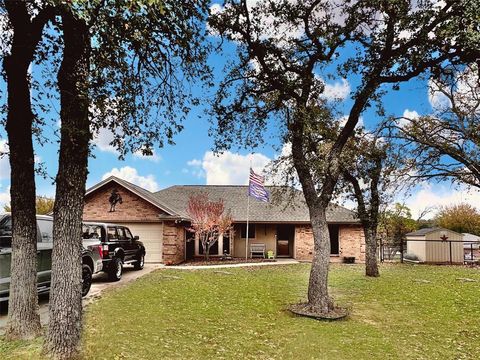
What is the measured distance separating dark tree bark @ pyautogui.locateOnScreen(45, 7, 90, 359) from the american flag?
15266 mm

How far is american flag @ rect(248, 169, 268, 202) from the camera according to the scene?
21.5 m

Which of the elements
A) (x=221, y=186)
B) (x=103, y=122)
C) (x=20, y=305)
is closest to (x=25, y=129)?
(x=103, y=122)

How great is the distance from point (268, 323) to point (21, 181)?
608cm

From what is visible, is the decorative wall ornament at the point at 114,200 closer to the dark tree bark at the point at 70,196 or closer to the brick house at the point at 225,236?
the brick house at the point at 225,236

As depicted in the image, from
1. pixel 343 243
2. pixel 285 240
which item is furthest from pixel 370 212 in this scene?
pixel 285 240

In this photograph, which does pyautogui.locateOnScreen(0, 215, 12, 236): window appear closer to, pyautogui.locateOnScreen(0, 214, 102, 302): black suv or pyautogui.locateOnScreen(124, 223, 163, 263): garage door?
pyautogui.locateOnScreen(0, 214, 102, 302): black suv

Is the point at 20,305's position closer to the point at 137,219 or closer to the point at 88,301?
the point at 88,301

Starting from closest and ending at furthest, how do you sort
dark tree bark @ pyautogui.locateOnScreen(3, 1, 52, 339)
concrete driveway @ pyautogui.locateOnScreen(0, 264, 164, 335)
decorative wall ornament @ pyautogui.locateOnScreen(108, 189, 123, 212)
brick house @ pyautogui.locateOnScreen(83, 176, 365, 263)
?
dark tree bark @ pyautogui.locateOnScreen(3, 1, 52, 339)
concrete driveway @ pyautogui.locateOnScreen(0, 264, 164, 335)
brick house @ pyautogui.locateOnScreen(83, 176, 365, 263)
decorative wall ornament @ pyautogui.locateOnScreen(108, 189, 123, 212)

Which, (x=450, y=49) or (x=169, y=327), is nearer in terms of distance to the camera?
(x=169, y=327)

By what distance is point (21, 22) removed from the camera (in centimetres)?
719

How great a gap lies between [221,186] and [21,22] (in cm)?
2431

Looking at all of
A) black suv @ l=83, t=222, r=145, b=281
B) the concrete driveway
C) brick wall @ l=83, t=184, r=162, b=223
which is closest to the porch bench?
brick wall @ l=83, t=184, r=162, b=223

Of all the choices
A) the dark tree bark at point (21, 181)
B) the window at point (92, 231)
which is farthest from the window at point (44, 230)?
the dark tree bark at point (21, 181)

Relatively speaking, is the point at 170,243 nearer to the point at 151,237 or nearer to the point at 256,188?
the point at 151,237
